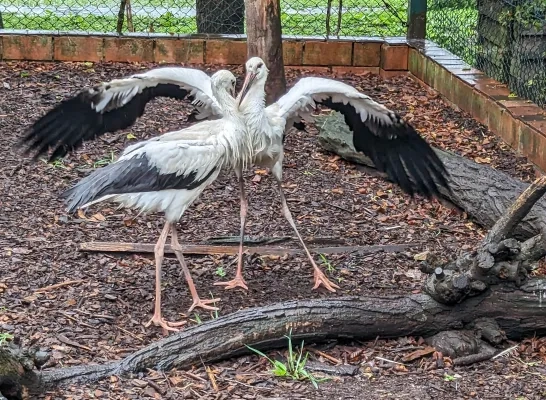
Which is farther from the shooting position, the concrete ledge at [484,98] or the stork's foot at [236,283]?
the concrete ledge at [484,98]

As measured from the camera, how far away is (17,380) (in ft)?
11.2

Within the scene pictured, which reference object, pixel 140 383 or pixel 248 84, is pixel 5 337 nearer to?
pixel 140 383

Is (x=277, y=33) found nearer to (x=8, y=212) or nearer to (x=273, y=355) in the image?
(x=8, y=212)

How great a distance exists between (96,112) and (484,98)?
357 centimetres

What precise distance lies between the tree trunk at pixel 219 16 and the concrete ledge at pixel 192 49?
388mm

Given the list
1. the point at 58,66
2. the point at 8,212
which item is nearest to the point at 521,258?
the point at 8,212

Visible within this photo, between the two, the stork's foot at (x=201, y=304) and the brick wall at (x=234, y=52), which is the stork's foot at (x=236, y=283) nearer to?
the stork's foot at (x=201, y=304)

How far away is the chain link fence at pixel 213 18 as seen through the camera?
9.13 metres

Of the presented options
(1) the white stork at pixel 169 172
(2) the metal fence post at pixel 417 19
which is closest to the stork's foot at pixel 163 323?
(1) the white stork at pixel 169 172

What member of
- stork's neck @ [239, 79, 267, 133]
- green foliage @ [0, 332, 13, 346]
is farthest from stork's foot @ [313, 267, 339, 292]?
green foliage @ [0, 332, 13, 346]

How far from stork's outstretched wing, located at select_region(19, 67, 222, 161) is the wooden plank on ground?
2.02 ft

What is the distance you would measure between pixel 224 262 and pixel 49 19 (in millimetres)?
4701

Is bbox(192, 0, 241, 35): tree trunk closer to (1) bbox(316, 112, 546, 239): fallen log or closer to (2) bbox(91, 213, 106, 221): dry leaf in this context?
(1) bbox(316, 112, 546, 239): fallen log

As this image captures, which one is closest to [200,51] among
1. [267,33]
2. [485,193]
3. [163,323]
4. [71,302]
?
[267,33]
